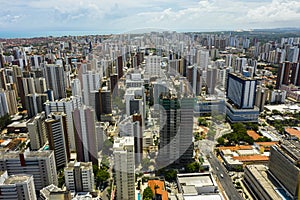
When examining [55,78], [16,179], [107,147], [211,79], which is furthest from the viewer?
[211,79]

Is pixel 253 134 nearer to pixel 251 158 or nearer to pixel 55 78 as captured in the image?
pixel 251 158

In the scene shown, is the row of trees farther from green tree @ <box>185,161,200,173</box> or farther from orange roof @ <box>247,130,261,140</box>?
green tree @ <box>185,161,200,173</box>

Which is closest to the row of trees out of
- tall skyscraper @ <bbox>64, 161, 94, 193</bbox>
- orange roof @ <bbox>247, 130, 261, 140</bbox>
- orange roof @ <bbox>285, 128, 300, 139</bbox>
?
orange roof @ <bbox>247, 130, 261, 140</bbox>

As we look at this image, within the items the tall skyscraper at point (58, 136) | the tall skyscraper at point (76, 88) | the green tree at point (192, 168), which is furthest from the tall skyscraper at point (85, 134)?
the tall skyscraper at point (76, 88)

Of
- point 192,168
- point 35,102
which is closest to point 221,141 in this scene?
point 192,168

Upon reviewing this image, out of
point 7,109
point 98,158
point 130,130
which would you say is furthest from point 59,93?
point 130,130

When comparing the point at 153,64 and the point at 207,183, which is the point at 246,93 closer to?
the point at 153,64

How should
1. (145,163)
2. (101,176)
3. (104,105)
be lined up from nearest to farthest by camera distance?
(101,176), (145,163), (104,105)

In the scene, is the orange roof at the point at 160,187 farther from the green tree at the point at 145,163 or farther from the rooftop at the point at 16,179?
the rooftop at the point at 16,179
